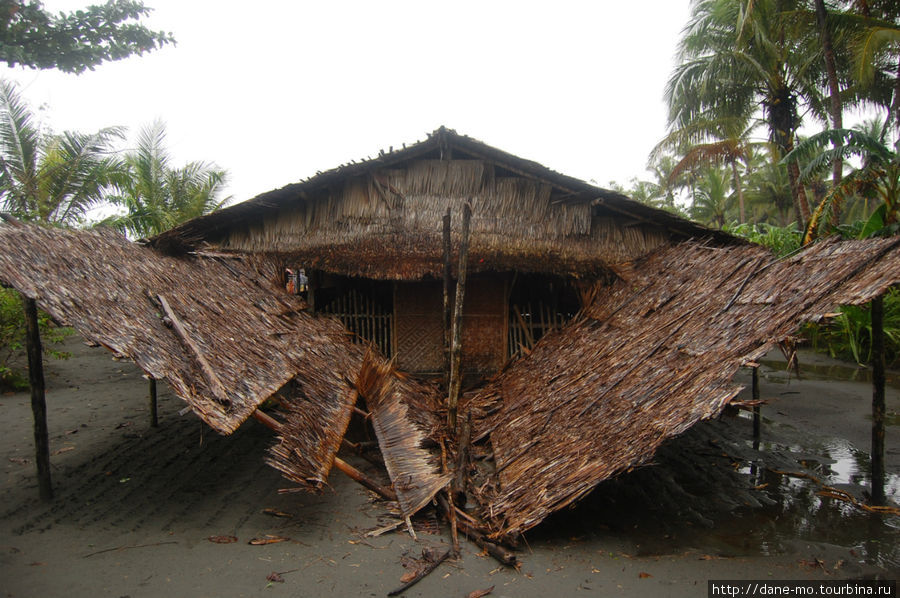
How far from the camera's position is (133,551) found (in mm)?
3926

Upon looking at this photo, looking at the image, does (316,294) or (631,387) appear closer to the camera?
(631,387)

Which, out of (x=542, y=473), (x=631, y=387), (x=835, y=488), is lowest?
(x=835, y=488)

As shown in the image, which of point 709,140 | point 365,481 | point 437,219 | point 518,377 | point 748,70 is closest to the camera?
point 365,481

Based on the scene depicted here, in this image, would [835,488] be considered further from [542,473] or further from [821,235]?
[821,235]

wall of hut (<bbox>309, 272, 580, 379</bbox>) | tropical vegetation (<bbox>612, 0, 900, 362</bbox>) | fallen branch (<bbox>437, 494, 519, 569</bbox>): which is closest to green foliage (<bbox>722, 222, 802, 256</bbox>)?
tropical vegetation (<bbox>612, 0, 900, 362</bbox>)

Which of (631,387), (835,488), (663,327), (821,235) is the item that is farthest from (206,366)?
(821,235)

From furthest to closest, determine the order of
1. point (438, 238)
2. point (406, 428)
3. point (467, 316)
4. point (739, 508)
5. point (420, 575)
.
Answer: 1. point (467, 316)
2. point (438, 238)
3. point (406, 428)
4. point (739, 508)
5. point (420, 575)

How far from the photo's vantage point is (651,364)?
201 inches

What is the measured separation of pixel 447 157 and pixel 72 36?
508cm

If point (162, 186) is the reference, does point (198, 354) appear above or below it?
below

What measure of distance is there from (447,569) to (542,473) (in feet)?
3.78

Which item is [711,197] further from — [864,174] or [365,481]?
[365,481]

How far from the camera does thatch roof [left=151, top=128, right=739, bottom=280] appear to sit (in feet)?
26.6

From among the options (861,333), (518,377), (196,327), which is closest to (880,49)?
(861,333)
